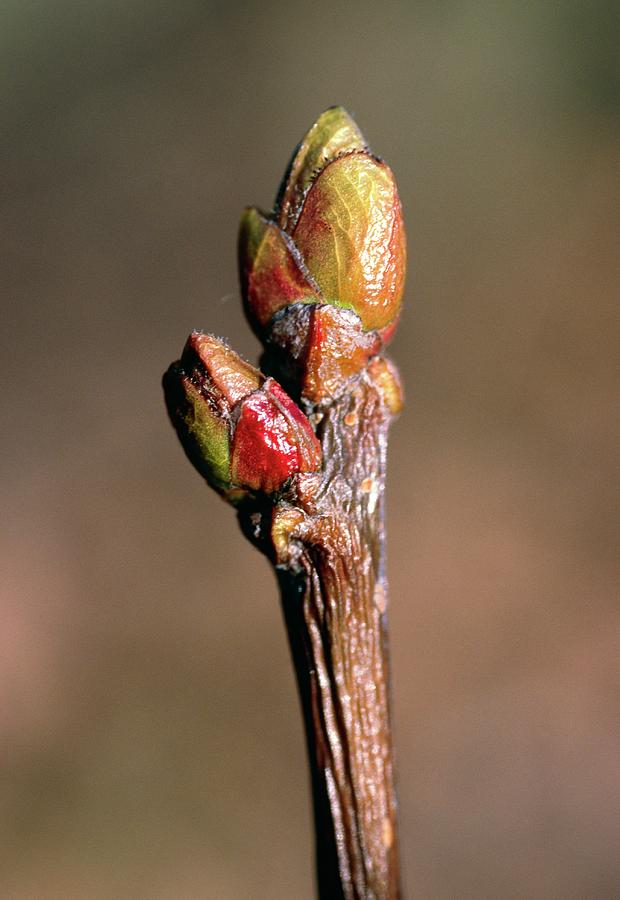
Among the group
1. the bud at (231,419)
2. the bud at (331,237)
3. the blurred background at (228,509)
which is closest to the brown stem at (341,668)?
the bud at (231,419)

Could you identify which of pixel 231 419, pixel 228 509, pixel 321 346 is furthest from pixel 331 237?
pixel 228 509

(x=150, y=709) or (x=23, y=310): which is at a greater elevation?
(x=23, y=310)

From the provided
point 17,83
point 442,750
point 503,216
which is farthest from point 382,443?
point 17,83

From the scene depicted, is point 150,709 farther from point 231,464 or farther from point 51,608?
point 231,464

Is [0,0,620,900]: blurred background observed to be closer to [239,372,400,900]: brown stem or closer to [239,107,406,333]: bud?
[239,372,400,900]: brown stem

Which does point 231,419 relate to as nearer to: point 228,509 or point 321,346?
point 321,346

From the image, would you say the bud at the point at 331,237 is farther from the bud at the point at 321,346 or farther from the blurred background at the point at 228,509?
the blurred background at the point at 228,509

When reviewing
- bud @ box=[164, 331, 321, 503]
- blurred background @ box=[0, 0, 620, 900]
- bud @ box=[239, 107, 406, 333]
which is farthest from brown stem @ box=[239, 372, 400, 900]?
blurred background @ box=[0, 0, 620, 900]
